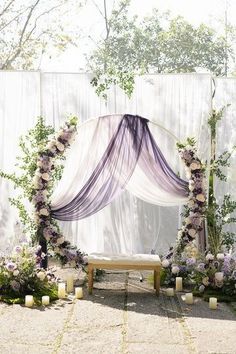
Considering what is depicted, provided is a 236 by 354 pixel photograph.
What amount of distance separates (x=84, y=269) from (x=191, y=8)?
9236 mm

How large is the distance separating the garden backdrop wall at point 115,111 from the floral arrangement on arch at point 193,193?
0.90 metres

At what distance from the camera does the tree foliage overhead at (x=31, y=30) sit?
1134 cm

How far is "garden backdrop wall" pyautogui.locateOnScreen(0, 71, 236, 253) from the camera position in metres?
6.07

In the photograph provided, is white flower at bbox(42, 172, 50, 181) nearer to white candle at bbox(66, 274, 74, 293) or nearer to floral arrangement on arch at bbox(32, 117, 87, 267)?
floral arrangement on arch at bbox(32, 117, 87, 267)

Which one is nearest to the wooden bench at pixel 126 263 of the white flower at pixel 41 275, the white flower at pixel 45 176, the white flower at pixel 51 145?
the white flower at pixel 41 275

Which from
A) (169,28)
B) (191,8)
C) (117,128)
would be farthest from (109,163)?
(169,28)

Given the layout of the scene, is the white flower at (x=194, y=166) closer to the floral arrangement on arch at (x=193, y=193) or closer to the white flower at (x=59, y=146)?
the floral arrangement on arch at (x=193, y=193)

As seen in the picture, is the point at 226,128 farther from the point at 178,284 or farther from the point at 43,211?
the point at 43,211

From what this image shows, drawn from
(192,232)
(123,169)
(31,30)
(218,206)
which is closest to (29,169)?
(123,169)

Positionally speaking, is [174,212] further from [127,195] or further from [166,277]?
[166,277]

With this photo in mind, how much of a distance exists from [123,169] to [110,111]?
1.10 meters

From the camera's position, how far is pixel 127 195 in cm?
619

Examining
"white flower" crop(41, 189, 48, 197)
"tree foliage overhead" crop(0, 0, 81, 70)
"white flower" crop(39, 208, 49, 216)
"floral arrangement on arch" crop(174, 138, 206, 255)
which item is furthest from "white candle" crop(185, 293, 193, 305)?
"tree foliage overhead" crop(0, 0, 81, 70)

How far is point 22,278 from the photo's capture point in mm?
4527
